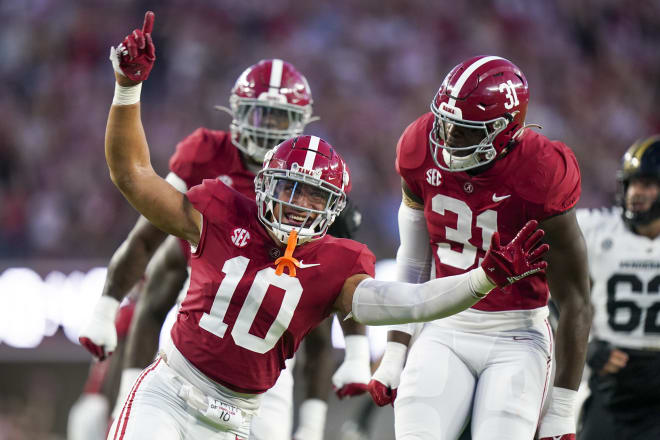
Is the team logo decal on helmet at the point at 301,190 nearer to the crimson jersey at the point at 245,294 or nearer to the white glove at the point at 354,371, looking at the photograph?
the crimson jersey at the point at 245,294

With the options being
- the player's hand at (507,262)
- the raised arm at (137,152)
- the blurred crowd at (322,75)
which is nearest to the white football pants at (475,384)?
the player's hand at (507,262)

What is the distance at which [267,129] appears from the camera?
13.8 ft

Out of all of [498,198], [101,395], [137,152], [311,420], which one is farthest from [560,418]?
[101,395]

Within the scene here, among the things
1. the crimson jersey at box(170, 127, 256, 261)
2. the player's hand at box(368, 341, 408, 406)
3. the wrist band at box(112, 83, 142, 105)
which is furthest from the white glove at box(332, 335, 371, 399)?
the wrist band at box(112, 83, 142, 105)

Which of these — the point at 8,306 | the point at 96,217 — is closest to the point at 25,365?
the point at 8,306

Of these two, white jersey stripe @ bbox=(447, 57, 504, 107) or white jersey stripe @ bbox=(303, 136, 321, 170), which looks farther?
white jersey stripe @ bbox=(447, 57, 504, 107)

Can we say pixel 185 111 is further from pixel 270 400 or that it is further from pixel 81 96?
pixel 270 400

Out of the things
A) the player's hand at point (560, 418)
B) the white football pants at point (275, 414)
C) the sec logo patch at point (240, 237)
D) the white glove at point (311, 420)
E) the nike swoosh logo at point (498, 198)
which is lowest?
the white glove at point (311, 420)

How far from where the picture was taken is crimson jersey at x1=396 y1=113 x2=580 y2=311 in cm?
317

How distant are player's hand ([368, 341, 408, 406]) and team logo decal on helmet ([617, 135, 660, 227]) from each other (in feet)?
4.89

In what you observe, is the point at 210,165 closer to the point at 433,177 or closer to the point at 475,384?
the point at 433,177

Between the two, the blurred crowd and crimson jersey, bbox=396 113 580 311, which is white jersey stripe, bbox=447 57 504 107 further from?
the blurred crowd

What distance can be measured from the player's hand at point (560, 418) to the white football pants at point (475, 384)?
0.05m

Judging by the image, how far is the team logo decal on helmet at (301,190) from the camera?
302 centimetres
